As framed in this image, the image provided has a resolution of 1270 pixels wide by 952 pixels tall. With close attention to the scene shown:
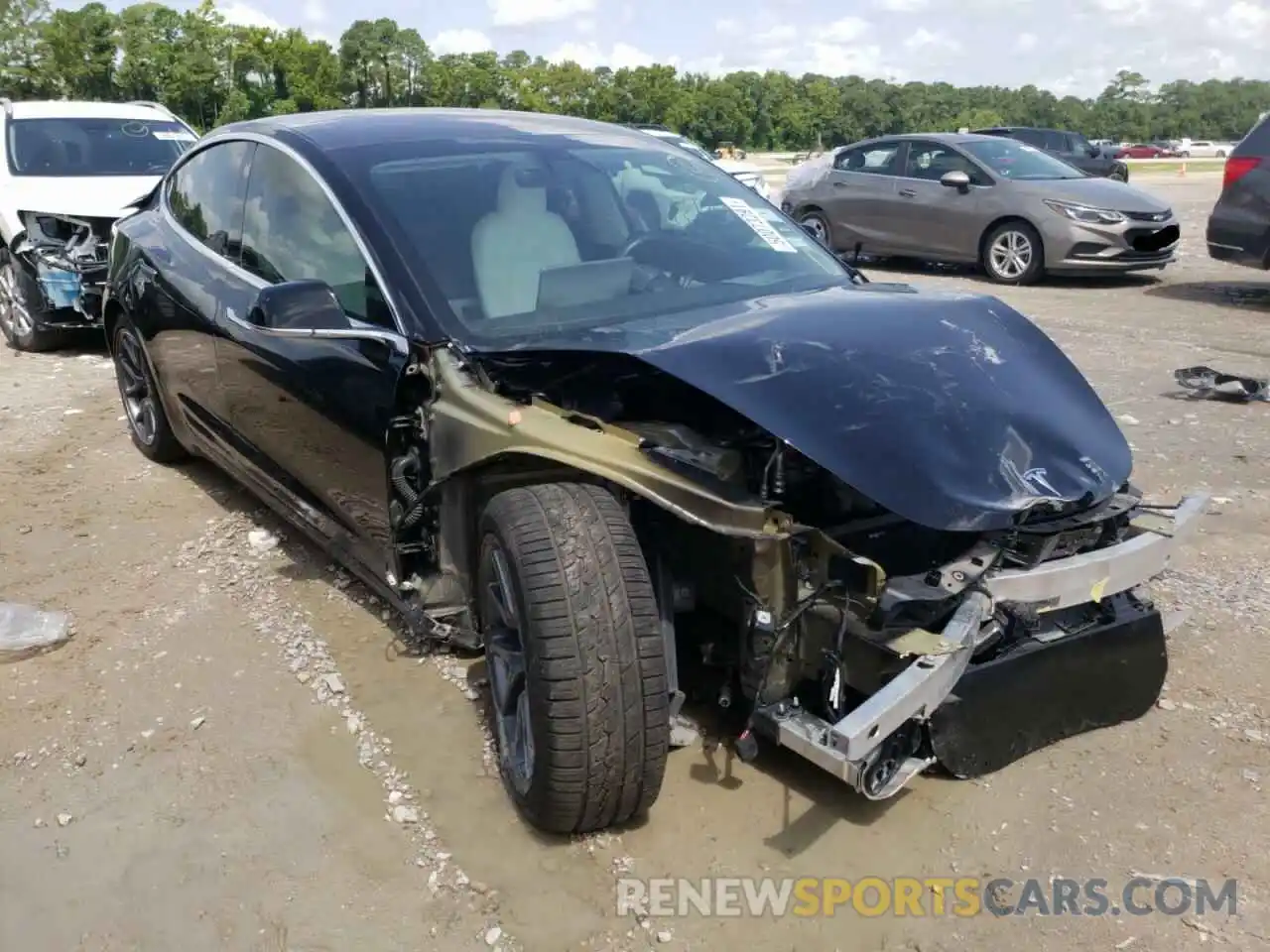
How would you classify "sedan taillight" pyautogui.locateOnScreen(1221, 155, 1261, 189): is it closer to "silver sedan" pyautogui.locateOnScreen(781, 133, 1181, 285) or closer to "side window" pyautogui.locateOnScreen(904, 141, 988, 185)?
"silver sedan" pyautogui.locateOnScreen(781, 133, 1181, 285)

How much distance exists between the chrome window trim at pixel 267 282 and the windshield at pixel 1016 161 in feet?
27.9

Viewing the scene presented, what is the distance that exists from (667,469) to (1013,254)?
374 inches

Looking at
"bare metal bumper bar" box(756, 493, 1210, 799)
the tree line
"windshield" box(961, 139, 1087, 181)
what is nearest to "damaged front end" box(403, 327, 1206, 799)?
"bare metal bumper bar" box(756, 493, 1210, 799)

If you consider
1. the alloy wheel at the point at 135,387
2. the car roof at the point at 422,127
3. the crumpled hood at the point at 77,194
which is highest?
the car roof at the point at 422,127

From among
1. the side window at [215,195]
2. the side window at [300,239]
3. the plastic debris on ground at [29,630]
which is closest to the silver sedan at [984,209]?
the side window at [215,195]

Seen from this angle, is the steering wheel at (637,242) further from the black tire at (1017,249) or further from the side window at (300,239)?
the black tire at (1017,249)

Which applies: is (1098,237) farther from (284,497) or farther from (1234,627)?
(284,497)

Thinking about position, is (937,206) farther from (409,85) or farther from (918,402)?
(409,85)

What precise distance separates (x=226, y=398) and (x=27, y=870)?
204cm

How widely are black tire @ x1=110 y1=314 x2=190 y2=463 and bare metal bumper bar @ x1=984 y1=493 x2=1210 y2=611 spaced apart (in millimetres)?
4097

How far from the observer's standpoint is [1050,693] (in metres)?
2.84

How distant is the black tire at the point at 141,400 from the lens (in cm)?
533

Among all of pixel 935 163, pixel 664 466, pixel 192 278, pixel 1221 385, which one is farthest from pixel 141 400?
pixel 935 163

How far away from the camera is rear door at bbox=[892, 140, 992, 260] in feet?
37.0
